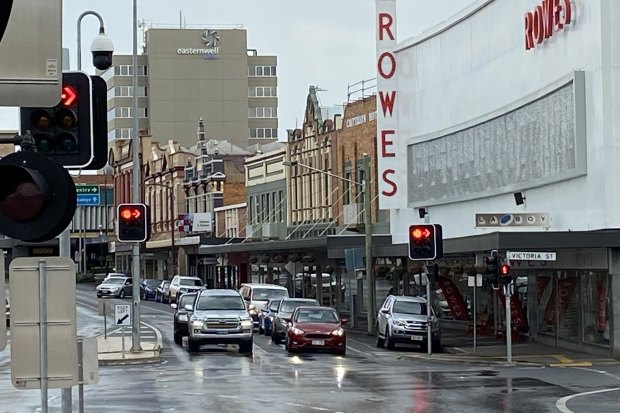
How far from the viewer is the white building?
3544 centimetres

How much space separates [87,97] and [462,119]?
40.7 m

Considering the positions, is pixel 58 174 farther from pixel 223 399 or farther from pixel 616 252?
pixel 616 252

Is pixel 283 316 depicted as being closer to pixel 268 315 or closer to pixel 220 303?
pixel 268 315

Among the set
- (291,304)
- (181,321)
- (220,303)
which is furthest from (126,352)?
(291,304)

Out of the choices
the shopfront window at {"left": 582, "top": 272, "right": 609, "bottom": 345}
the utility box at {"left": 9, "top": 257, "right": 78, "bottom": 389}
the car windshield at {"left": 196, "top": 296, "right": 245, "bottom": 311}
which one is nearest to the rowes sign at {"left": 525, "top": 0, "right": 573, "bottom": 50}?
the shopfront window at {"left": 582, "top": 272, "right": 609, "bottom": 345}

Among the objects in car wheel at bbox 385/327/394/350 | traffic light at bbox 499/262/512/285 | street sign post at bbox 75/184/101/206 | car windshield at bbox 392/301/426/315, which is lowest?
car wheel at bbox 385/327/394/350

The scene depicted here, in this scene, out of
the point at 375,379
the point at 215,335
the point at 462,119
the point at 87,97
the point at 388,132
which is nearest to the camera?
the point at 87,97

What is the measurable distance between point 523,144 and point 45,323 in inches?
1346

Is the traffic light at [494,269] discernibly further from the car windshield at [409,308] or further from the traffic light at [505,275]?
the car windshield at [409,308]

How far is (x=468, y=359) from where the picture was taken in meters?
35.5

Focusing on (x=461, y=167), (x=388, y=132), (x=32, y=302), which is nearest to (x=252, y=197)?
(x=388, y=132)

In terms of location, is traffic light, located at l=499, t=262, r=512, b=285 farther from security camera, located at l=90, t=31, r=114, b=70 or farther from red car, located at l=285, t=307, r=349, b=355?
security camera, located at l=90, t=31, r=114, b=70

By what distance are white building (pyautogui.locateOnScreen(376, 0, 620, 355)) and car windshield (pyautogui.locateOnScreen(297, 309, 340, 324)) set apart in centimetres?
482

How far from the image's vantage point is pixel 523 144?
41875 mm
